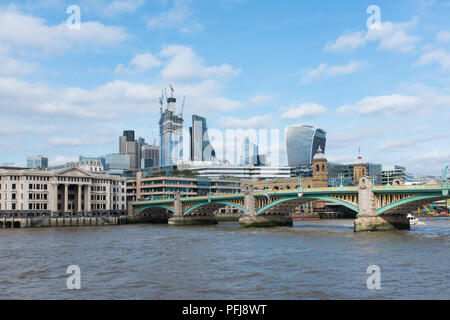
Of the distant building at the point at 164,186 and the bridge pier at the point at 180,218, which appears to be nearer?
the bridge pier at the point at 180,218

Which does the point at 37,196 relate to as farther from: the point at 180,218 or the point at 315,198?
the point at 315,198

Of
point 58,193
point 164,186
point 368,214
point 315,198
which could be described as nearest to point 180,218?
point 58,193

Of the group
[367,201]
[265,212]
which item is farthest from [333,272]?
[265,212]

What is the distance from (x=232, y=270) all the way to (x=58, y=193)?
11186 cm

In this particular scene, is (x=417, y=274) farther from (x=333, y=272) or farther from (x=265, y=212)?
(x=265, y=212)

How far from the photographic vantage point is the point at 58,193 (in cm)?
14162

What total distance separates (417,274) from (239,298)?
16177 mm

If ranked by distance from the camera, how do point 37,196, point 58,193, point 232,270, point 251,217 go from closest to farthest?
point 232,270 < point 251,217 < point 37,196 < point 58,193

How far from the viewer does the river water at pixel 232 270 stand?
31.8 m

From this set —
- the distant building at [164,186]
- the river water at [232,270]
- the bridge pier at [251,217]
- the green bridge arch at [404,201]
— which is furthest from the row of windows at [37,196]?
the green bridge arch at [404,201]

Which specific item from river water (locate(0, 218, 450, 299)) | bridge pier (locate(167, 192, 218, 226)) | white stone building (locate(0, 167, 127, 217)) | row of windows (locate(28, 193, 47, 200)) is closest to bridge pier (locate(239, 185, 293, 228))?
bridge pier (locate(167, 192, 218, 226))

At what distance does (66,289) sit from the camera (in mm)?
33531

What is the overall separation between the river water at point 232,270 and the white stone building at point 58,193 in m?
71.7

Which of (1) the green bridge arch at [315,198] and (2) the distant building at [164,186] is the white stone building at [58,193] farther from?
(1) the green bridge arch at [315,198]
